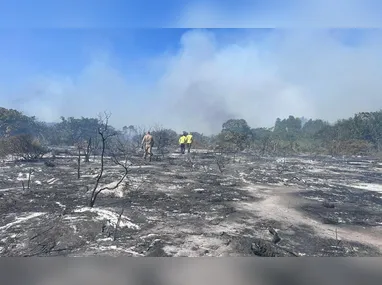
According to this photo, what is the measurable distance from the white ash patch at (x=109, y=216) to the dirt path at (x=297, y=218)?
5.22 feet

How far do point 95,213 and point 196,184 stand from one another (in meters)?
2.76

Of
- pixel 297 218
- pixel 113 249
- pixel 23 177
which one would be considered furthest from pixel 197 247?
pixel 23 177

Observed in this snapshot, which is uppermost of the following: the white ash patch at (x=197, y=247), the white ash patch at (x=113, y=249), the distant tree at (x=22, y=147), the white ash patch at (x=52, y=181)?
the distant tree at (x=22, y=147)

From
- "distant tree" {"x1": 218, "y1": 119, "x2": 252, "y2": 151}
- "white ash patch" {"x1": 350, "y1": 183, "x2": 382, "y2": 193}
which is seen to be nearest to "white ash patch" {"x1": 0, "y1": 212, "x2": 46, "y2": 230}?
"white ash patch" {"x1": 350, "y1": 183, "x2": 382, "y2": 193}

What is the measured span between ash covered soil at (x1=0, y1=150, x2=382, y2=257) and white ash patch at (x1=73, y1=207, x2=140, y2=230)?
0.01 meters

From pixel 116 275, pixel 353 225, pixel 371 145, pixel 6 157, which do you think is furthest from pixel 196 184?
pixel 371 145

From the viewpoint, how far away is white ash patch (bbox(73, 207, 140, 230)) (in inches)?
120

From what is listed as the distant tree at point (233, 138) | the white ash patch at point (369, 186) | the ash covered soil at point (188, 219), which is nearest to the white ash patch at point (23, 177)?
the ash covered soil at point (188, 219)

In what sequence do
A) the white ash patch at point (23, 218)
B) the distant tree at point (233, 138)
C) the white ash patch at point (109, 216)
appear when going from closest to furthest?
1. the white ash patch at point (23, 218)
2. the white ash patch at point (109, 216)
3. the distant tree at point (233, 138)

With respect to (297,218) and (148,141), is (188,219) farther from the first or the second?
(148,141)

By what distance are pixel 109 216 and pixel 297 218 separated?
2.22 metres

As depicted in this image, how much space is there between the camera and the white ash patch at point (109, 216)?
10.0 feet

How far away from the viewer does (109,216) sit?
3279 mm

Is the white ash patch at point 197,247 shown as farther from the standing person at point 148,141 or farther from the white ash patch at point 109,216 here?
the standing person at point 148,141
